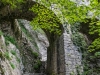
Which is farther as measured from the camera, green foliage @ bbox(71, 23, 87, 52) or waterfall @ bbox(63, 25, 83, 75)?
green foliage @ bbox(71, 23, 87, 52)

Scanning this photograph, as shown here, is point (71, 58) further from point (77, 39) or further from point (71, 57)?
point (77, 39)

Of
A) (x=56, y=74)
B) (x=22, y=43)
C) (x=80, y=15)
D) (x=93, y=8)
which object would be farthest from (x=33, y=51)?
(x=93, y=8)

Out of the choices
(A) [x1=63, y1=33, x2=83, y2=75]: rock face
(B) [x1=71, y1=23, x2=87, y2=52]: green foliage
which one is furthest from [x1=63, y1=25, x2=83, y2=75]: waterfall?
(B) [x1=71, y1=23, x2=87, y2=52]: green foliage

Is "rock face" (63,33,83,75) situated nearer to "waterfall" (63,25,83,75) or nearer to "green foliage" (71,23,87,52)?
"waterfall" (63,25,83,75)

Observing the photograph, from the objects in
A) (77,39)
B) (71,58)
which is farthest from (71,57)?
(77,39)

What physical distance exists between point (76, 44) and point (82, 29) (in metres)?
1.82

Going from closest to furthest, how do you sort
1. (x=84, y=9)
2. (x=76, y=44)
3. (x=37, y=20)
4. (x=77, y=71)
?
(x=84, y=9) < (x=37, y=20) < (x=77, y=71) < (x=76, y=44)

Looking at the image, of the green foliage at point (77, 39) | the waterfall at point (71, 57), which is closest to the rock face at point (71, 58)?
the waterfall at point (71, 57)

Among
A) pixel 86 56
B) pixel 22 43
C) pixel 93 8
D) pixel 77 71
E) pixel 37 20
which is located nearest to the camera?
pixel 93 8

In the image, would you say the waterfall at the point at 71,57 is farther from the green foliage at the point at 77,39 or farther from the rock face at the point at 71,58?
the green foliage at the point at 77,39

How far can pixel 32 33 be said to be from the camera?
1589 cm

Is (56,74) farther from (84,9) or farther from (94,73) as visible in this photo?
(84,9)

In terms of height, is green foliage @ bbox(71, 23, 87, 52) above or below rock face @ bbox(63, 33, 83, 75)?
above

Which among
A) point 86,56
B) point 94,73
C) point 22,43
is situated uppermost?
point 22,43
